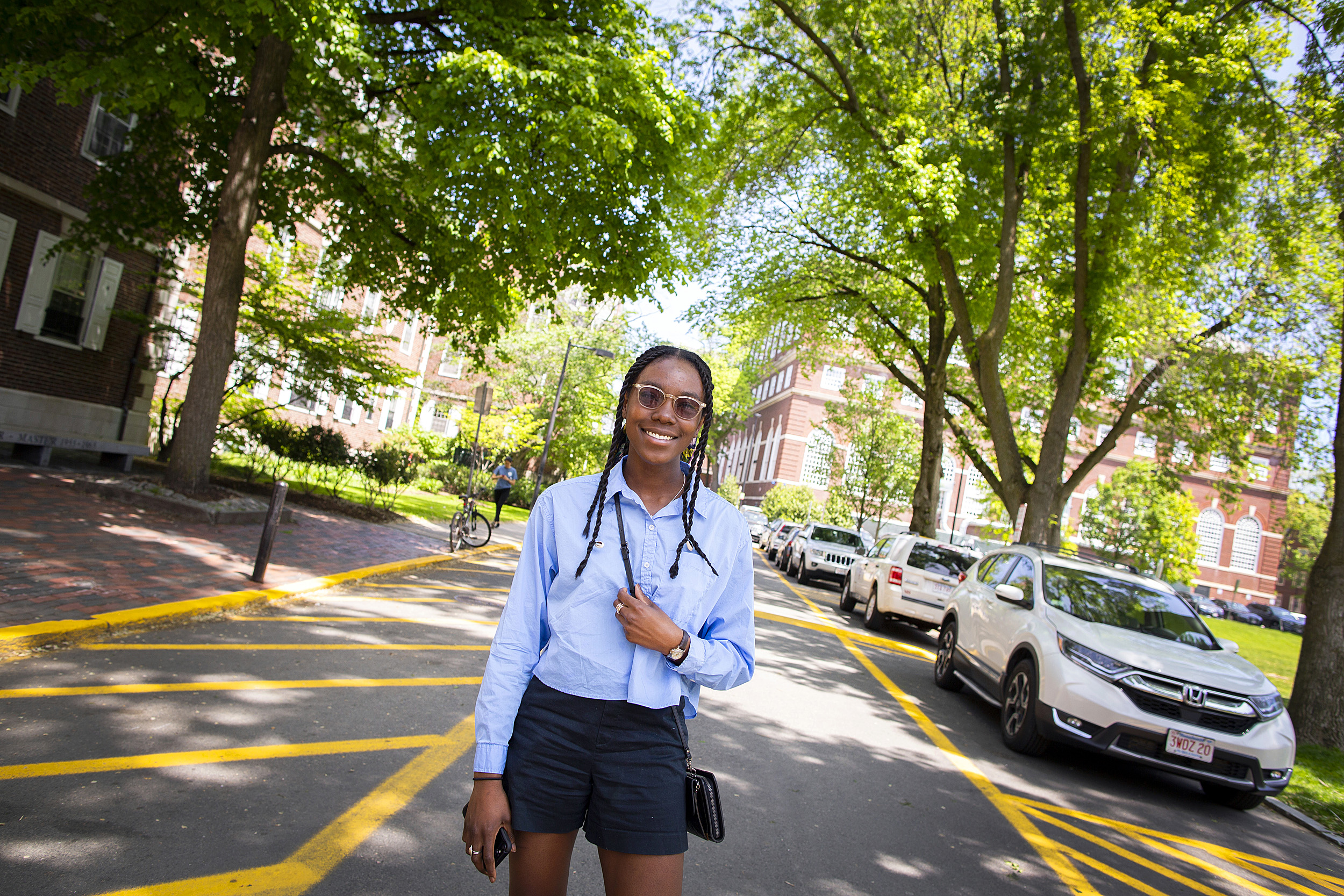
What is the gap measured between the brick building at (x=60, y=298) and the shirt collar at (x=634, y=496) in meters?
15.4

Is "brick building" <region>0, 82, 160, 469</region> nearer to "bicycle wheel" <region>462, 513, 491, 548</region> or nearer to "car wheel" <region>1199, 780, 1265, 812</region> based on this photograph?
"bicycle wheel" <region>462, 513, 491, 548</region>

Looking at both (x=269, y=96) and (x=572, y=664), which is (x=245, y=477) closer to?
(x=269, y=96)

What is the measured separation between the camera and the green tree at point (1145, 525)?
39500 millimetres

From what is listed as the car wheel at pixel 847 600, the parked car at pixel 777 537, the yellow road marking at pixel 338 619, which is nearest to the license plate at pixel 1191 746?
the yellow road marking at pixel 338 619

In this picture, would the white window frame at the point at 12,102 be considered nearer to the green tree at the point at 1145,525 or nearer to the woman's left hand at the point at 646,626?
the woman's left hand at the point at 646,626

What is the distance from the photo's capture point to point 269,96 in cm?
1209

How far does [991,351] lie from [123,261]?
16637 mm

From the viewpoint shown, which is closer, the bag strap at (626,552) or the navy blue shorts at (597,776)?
the navy blue shorts at (597,776)

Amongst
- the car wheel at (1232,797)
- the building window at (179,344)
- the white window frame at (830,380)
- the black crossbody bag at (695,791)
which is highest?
the white window frame at (830,380)

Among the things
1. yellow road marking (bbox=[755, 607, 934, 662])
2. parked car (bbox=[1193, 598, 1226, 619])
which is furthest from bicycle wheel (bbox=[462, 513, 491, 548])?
parked car (bbox=[1193, 598, 1226, 619])

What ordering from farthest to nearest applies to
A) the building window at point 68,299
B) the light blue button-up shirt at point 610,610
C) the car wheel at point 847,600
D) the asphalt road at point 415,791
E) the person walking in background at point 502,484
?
the person walking in background at point 502,484
the car wheel at point 847,600
the building window at point 68,299
the asphalt road at point 415,791
the light blue button-up shirt at point 610,610

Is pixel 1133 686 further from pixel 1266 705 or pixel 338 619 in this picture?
pixel 338 619

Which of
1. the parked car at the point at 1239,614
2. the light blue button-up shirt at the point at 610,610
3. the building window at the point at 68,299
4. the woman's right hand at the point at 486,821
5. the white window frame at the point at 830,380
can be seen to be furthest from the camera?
the white window frame at the point at 830,380

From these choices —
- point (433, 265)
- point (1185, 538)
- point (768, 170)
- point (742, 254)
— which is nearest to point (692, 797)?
point (433, 265)
